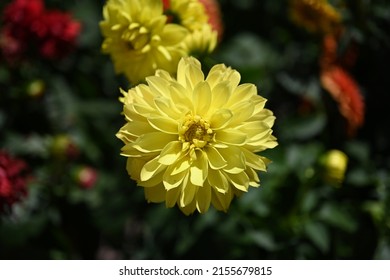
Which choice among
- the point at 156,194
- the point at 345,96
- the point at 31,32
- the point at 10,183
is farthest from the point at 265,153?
the point at 31,32

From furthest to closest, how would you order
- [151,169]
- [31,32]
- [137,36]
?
[31,32] → [137,36] → [151,169]

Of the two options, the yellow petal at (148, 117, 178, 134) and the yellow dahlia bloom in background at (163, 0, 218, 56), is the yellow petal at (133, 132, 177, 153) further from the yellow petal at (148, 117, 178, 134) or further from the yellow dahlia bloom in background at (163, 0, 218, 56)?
the yellow dahlia bloom in background at (163, 0, 218, 56)

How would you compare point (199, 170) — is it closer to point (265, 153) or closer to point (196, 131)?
point (196, 131)

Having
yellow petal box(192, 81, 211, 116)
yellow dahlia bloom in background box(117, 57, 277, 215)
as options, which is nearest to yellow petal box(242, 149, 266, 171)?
yellow dahlia bloom in background box(117, 57, 277, 215)

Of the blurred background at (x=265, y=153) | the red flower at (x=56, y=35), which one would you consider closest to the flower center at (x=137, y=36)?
the blurred background at (x=265, y=153)

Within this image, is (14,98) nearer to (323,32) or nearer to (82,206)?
(82,206)
